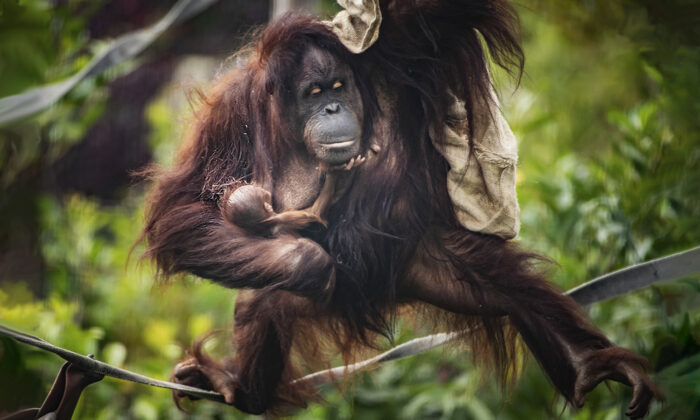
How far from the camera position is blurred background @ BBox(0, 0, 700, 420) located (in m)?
1.85

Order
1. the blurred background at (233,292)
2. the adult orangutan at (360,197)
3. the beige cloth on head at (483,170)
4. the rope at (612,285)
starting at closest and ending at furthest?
the adult orangutan at (360,197) → the beige cloth on head at (483,170) → the rope at (612,285) → the blurred background at (233,292)

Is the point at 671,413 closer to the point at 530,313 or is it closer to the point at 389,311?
the point at 530,313

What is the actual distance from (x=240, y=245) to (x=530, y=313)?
1.90ft

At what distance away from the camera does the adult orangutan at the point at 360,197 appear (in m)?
1.12

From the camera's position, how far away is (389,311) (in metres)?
1.31

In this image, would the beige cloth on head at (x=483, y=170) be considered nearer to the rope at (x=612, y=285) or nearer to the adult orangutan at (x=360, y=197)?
the adult orangutan at (x=360, y=197)

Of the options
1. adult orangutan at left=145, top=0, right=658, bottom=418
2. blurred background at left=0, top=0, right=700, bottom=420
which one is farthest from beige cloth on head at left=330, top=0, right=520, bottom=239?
blurred background at left=0, top=0, right=700, bottom=420

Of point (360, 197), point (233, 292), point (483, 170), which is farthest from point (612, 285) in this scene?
point (233, 292)

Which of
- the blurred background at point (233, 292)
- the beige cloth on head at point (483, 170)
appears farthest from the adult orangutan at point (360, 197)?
the blurred background at point (233, 292)

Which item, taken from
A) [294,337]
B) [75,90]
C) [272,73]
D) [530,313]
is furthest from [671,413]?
[75,90]

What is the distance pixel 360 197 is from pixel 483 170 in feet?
0.78

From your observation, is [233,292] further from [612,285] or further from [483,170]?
[612,285]

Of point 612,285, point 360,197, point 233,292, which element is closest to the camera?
point 360,197

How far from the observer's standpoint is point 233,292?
1.68 m
